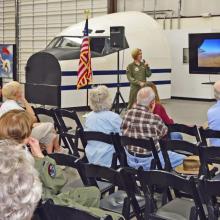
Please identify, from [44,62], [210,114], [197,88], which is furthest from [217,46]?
[210,114]

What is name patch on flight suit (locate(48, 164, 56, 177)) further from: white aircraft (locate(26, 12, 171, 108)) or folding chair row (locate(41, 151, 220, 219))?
white aircraft (locate(26, 12, 171, 108))

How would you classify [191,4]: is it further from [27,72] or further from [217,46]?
[27,72]

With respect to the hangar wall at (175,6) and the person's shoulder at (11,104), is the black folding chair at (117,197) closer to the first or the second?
the person's shoulder at (11,104)

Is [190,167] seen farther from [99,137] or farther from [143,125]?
[99,137]

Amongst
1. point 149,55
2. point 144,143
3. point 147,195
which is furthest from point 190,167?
point 149,55

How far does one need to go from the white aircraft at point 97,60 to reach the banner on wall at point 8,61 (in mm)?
555

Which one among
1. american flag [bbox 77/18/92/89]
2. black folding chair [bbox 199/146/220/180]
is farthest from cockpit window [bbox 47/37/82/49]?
black folding chair [bbox 199/146/220/180]

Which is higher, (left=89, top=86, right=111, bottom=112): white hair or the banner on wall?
the banner on wall

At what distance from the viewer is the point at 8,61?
11.4 metres

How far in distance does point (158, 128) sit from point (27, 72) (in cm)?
811

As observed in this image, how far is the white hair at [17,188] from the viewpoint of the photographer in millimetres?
1340

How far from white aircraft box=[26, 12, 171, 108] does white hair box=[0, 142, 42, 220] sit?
9415 millimetres

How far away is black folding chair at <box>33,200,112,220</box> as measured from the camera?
2.20 metres

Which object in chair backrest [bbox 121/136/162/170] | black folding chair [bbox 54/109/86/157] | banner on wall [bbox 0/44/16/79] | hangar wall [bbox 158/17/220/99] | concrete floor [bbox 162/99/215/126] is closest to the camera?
chair backrest [bbox 121/136/162/170]
